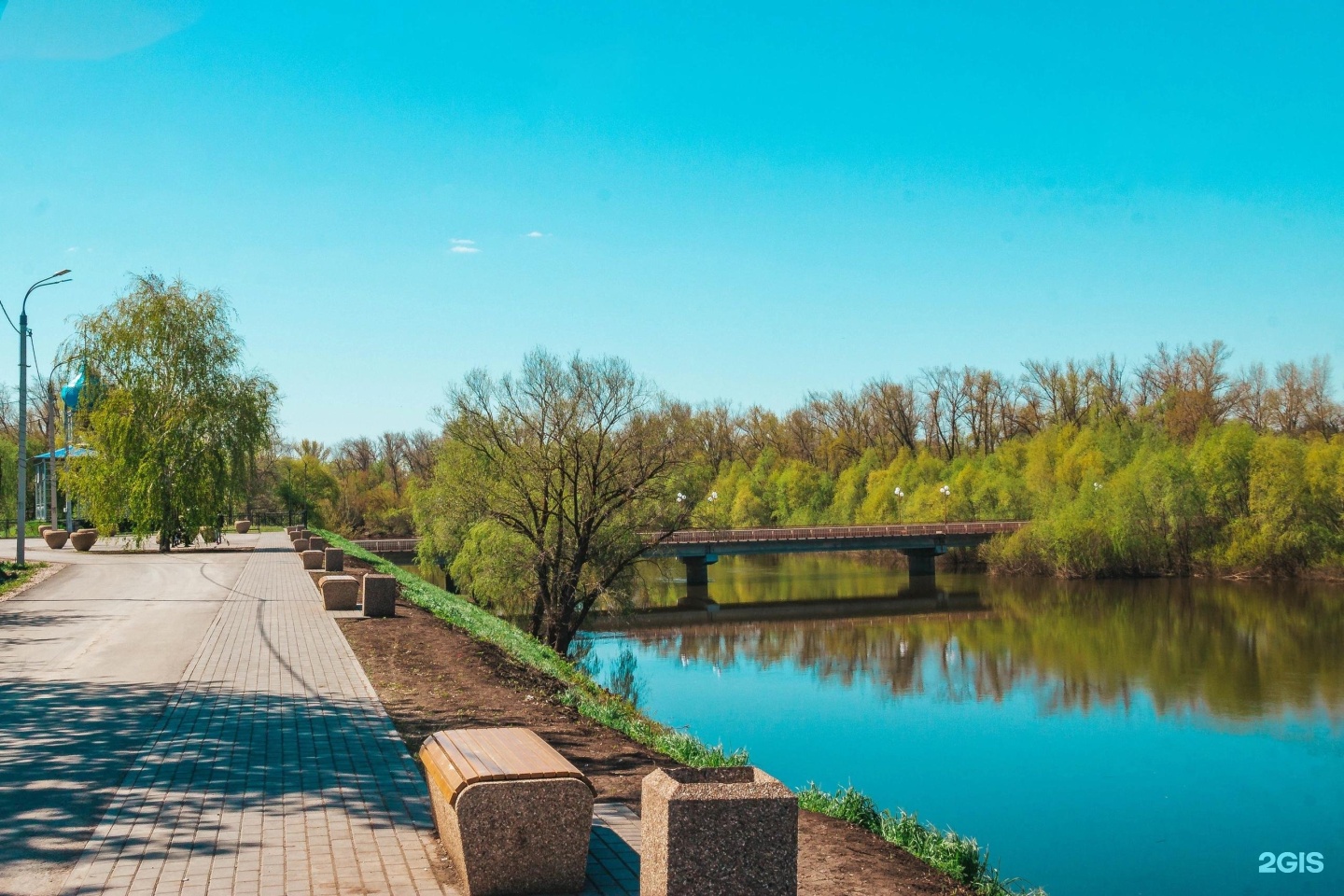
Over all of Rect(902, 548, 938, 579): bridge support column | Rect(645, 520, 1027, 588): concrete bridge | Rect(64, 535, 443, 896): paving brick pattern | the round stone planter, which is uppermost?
the round stone planter

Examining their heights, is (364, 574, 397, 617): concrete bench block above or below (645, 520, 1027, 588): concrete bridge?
above

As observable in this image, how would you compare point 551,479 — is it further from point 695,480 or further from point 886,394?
point 886,394

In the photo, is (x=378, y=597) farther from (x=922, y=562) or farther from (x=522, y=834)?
(x=922, y=562)

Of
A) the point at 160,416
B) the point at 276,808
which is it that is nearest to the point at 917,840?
the point at 276,808

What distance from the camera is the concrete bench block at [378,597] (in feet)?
63.7

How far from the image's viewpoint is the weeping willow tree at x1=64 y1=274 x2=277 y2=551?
38156mm

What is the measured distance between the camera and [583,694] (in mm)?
13836

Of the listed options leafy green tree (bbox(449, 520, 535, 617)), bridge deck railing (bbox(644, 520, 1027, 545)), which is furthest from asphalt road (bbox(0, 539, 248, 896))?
bridge deck railing (bbox(644, 520, 1027, 545))

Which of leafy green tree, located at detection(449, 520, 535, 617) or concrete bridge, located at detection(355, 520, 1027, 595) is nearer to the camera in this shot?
leafy green tree, located at detection(449, 520, 535, 617)

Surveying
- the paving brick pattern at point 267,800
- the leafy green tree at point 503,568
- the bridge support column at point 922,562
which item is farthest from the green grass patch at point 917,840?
the bridge support column at point 922,562

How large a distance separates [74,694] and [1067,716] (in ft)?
60.7

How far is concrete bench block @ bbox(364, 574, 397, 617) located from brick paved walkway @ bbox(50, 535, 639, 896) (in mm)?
6698

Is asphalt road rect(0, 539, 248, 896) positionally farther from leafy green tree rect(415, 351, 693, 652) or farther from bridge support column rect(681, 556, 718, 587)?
bridge support column rect(681, 556, 718, 587)

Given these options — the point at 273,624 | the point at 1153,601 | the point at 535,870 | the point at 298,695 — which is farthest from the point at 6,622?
the point at 1153,601
